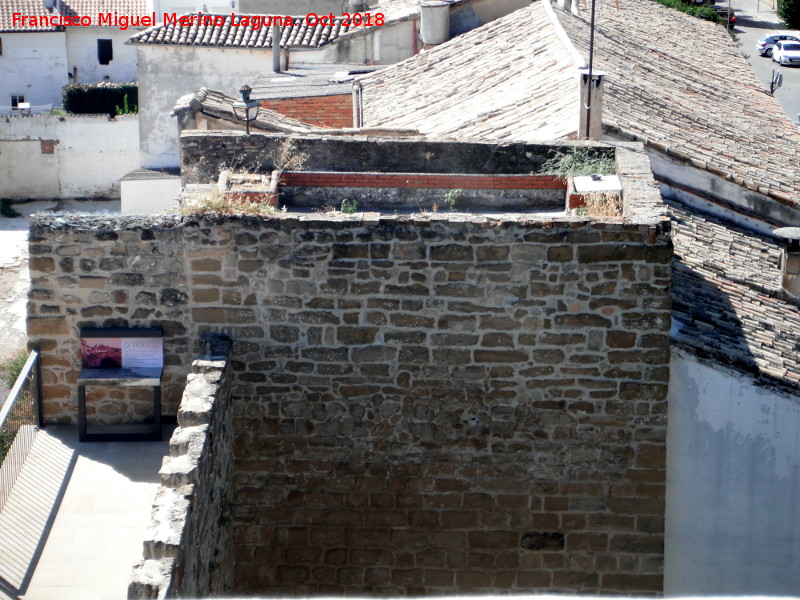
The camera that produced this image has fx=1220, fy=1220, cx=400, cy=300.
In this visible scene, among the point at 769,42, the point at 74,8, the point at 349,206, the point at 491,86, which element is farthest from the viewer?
the point at 769,42

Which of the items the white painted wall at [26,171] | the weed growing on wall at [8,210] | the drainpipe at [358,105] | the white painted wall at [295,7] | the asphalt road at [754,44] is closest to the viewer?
the drainpipe at [358,105]

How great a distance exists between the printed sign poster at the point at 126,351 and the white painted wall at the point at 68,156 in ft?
84.6

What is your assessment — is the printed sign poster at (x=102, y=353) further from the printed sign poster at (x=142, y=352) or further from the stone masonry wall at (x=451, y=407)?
the stone masonry wall at (x=451, y=407)

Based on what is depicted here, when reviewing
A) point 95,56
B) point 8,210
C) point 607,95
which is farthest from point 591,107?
point 95,56

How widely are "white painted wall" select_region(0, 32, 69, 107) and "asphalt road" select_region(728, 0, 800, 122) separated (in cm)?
2308

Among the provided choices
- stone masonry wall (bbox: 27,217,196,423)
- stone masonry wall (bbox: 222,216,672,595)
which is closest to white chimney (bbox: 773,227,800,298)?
stone masonry wall (bbox: 222,216,672,595)

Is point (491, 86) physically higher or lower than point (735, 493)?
higher

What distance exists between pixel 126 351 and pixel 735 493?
4.73 m

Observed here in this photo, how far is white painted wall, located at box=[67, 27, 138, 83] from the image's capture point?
43.1 meters

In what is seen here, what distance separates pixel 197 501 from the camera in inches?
287

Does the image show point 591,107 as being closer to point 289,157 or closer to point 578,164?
point 578,164

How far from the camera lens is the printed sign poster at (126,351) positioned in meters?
9.06

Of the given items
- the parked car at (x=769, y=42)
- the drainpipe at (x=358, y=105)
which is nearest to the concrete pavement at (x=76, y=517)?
the drainpipe at (x=358, y=105)

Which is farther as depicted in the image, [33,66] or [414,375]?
[33,66]
